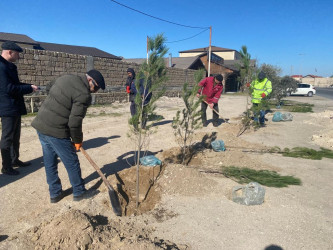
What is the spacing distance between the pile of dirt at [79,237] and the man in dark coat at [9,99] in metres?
1.73

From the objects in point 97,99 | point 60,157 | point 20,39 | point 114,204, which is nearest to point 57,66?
point 97,99

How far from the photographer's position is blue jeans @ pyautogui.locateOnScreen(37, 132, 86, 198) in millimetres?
2894

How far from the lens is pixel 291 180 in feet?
13.0

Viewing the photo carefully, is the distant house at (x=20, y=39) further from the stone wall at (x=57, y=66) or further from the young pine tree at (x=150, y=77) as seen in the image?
the young pine tree at (x=150, y=77)

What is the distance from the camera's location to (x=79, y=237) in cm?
220

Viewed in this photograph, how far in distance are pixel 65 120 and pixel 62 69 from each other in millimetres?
8820

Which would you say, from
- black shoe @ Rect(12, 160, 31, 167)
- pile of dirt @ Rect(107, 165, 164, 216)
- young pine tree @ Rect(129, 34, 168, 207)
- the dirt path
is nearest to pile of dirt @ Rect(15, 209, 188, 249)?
the dirt path

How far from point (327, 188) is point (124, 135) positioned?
457cm

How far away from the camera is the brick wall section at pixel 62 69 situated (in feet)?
30.3

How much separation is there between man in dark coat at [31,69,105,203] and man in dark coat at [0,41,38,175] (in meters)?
1.00

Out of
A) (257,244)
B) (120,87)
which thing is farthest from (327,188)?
(120,87)

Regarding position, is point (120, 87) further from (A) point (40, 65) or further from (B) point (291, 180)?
(B) point (291, 180)


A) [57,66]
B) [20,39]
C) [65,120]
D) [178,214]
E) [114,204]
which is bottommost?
[178,214]

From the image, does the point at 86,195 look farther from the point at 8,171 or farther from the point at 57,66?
the point at 57,66
